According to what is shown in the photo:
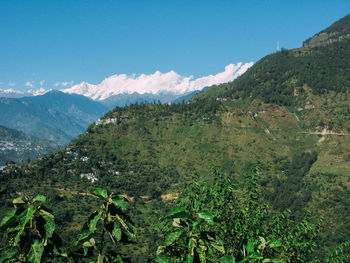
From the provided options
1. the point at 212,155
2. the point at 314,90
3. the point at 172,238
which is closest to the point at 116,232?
the point at 172,238

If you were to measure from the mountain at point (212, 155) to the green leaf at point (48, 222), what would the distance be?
63504 mm

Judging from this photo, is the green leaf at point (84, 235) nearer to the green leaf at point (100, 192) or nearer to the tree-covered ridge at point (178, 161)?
the green leaf at point (100, 192)

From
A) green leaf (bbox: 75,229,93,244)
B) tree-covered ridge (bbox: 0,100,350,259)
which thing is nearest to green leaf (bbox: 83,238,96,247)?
green leaf (bbox: 75,229,93,244)

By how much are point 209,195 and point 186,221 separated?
5.70m

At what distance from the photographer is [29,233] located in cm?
371

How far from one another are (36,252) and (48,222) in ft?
1.24

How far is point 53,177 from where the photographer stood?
98.2 meters

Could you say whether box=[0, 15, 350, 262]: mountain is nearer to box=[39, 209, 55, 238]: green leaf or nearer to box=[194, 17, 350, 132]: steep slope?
box=[194, 17, 350, 132]: steep slope

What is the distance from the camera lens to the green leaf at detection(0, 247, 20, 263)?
3453mm

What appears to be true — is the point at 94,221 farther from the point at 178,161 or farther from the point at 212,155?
the point at 178,161

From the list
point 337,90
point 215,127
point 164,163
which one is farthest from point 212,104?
point 337,90

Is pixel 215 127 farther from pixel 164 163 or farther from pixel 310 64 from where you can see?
pixel 310 64

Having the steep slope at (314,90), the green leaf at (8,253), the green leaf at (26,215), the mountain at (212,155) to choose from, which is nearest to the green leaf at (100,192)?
the green leaf at (26,215)

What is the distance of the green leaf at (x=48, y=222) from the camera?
3558mm
